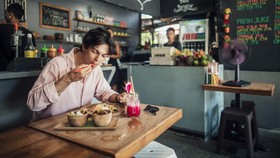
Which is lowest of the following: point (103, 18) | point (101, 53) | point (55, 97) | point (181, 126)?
point (181, 126)

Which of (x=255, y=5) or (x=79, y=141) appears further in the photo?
(x=255, y=5)

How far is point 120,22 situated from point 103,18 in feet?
2.71

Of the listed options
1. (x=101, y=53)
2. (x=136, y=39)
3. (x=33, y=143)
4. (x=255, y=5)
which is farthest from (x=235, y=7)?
(x=136, y=39)

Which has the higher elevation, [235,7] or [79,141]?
[235,7]

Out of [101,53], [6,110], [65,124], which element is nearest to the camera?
[65,124]

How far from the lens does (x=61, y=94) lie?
4.96ft

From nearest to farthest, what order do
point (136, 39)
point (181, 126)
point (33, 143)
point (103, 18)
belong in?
1. point (33, 143)
2. point (181, 126)
3. point (103, 18)
4. point (136, 39)

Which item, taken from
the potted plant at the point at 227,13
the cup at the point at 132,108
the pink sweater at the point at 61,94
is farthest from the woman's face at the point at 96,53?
the potted plant at the point at 227,13

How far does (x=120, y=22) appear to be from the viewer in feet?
22.7

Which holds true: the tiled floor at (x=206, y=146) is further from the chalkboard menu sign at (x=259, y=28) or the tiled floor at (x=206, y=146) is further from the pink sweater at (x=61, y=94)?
the pink sweater at (x=61, y=94)

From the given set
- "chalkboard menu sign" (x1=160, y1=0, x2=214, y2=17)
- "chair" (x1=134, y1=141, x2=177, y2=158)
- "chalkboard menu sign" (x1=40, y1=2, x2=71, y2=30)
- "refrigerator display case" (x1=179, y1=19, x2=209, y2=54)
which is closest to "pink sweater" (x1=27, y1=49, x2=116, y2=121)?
"chair" (x1=134, y1=141, x2=177, y2=158)

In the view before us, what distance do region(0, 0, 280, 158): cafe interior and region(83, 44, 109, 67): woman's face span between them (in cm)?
20

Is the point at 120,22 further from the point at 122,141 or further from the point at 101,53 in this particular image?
the point at 122,141

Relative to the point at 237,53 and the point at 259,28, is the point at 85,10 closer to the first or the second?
the point at 259,28
